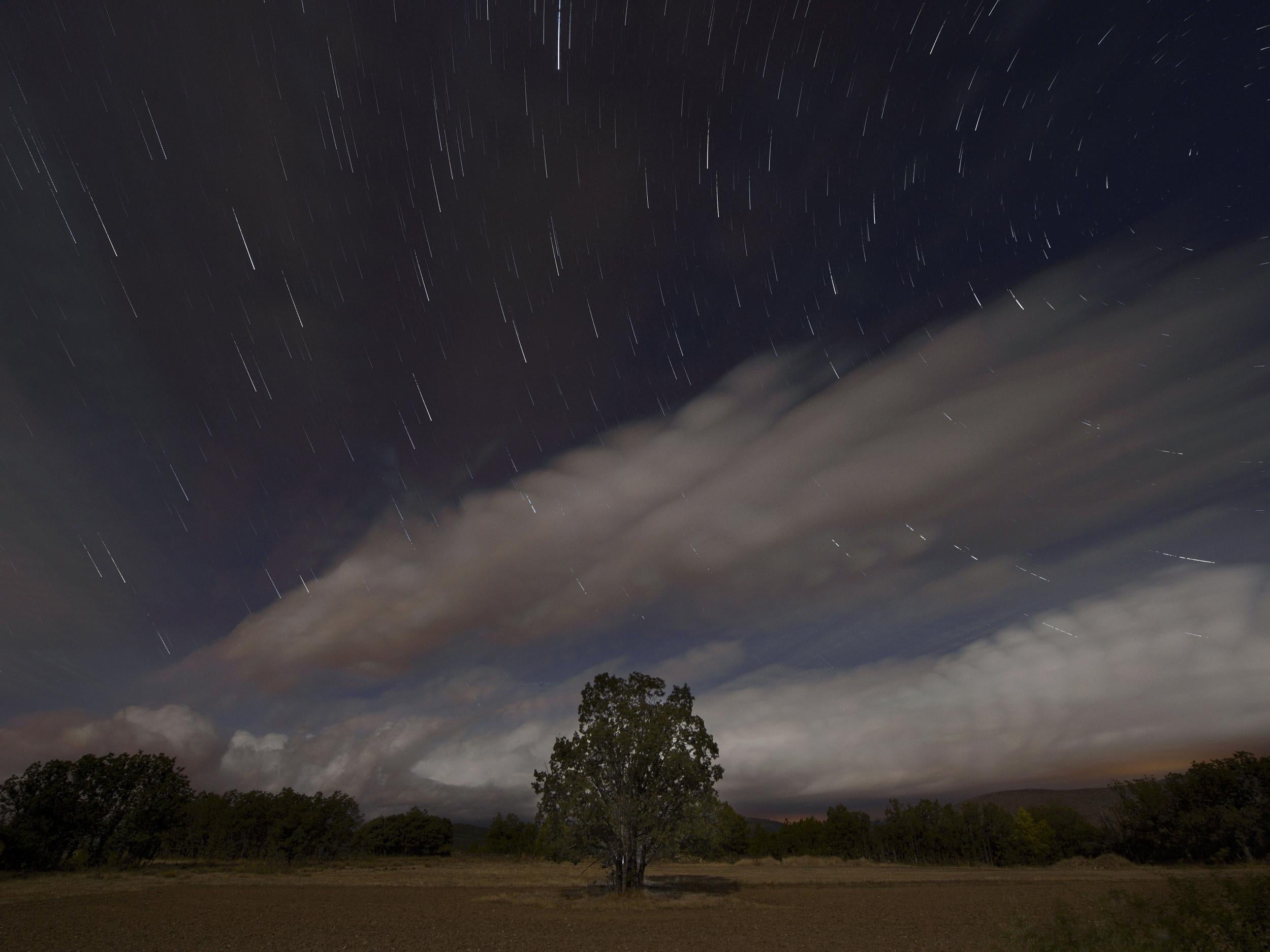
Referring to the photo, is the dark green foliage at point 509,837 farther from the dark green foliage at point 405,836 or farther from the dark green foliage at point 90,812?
the dark green foliage at point 90,812

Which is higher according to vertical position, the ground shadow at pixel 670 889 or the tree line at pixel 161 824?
the tree line at pixel 161 824

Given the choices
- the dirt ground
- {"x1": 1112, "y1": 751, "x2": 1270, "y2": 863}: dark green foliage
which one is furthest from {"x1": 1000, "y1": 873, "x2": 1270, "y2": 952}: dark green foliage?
{"x1": 1112, "y1": 751, "x2": 1270, "y2": 863}: dark green foliage

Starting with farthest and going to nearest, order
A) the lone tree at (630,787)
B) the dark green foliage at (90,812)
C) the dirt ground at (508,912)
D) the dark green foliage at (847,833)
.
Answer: the dark green foliage at (847,833)
the dark green foliage at (90,812)
the lone tree at (630,787)
the dirt ground at (508,912)

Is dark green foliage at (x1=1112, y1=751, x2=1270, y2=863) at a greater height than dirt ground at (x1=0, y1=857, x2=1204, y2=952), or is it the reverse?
dark green foliage at (x1=1112, y1=751, x2=1270, y2=863)

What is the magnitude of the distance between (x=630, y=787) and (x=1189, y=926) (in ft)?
106

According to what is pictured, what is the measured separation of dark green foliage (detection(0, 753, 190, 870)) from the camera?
236 feet

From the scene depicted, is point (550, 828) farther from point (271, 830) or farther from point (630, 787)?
point (271, 830)

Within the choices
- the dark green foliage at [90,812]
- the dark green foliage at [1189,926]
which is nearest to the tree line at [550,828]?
the dark green foliage at [90,812]

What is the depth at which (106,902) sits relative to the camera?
37.4 m

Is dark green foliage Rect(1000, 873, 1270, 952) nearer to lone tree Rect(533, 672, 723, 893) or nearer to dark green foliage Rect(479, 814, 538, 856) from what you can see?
lone tree Rect(533, 672, 723, 893)

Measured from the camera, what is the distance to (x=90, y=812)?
257 ft

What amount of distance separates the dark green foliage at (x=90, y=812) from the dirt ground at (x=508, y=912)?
51.2 ft

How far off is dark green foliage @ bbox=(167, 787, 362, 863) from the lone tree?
93.0 metres

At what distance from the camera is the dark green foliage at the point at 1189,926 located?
1239cm
